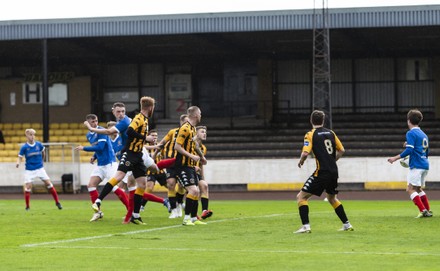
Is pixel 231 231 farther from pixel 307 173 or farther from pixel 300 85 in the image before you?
pixel 300 85

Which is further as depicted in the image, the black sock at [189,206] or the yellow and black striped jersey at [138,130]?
the black sock at [189,206]

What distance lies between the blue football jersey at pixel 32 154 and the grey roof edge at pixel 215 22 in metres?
18.7

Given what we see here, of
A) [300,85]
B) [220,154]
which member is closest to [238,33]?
[220,154]

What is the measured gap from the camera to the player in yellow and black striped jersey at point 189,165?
59.2ft

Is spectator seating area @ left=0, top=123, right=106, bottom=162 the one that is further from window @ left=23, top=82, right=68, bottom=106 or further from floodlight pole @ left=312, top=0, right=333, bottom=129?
floodlight pole @ left=312, top=0, right=333, bottom=129

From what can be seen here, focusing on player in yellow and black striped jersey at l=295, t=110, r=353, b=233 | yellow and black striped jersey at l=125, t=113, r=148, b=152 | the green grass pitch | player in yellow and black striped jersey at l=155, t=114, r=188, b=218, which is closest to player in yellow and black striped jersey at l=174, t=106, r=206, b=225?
the green grass pitch

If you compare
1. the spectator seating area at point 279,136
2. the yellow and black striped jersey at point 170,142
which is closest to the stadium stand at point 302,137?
the spectator seating area at point 279,136

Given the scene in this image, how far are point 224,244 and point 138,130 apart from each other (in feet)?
14.9

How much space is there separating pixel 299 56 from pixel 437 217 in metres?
33.9

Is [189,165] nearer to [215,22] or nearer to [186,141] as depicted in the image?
[186,141]

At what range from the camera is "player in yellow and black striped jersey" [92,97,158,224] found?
1794 centimetres

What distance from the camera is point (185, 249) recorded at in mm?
13289

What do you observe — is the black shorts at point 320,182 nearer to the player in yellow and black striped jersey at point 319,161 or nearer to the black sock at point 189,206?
the player in yellow and black striped jersey at point 319,161

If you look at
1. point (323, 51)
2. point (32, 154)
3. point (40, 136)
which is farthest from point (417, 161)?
point (40, 136)
